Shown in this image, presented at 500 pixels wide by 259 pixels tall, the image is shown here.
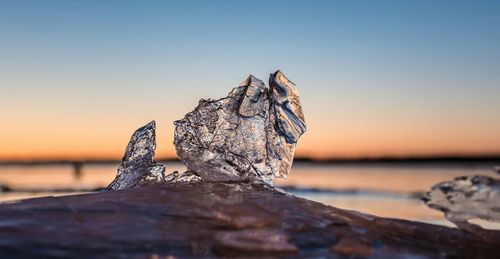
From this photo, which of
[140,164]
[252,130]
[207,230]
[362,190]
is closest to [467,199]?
[207,230]

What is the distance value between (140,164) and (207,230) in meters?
1.66

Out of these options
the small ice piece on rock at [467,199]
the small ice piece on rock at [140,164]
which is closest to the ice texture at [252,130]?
the small ice piece on rock at [140,164]

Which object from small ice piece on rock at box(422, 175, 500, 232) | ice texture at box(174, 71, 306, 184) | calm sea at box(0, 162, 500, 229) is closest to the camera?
small ice piece on rock at box(422, 175, 500, 232)

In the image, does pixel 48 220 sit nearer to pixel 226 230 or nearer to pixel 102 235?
pixel 102 235

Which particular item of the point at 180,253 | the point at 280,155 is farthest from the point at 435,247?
the point at 280,155

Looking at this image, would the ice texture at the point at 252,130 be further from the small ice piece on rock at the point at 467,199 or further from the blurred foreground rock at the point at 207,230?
the small ice piece on rock at the point at 467,199

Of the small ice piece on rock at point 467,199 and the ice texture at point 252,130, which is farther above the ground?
the ice texture at point 252,130

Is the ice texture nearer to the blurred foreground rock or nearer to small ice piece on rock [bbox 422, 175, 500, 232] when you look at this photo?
the blurred foreground rock

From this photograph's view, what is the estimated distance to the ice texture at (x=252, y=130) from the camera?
3.29 meters

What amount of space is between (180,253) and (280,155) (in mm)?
1907

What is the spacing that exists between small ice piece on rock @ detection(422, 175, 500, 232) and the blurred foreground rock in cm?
9

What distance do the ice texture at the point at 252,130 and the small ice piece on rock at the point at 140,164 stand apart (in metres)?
0.20

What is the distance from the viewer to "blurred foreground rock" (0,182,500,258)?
61.7 inches

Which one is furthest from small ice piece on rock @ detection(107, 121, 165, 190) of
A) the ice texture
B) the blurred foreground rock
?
the blurred foreground rock
